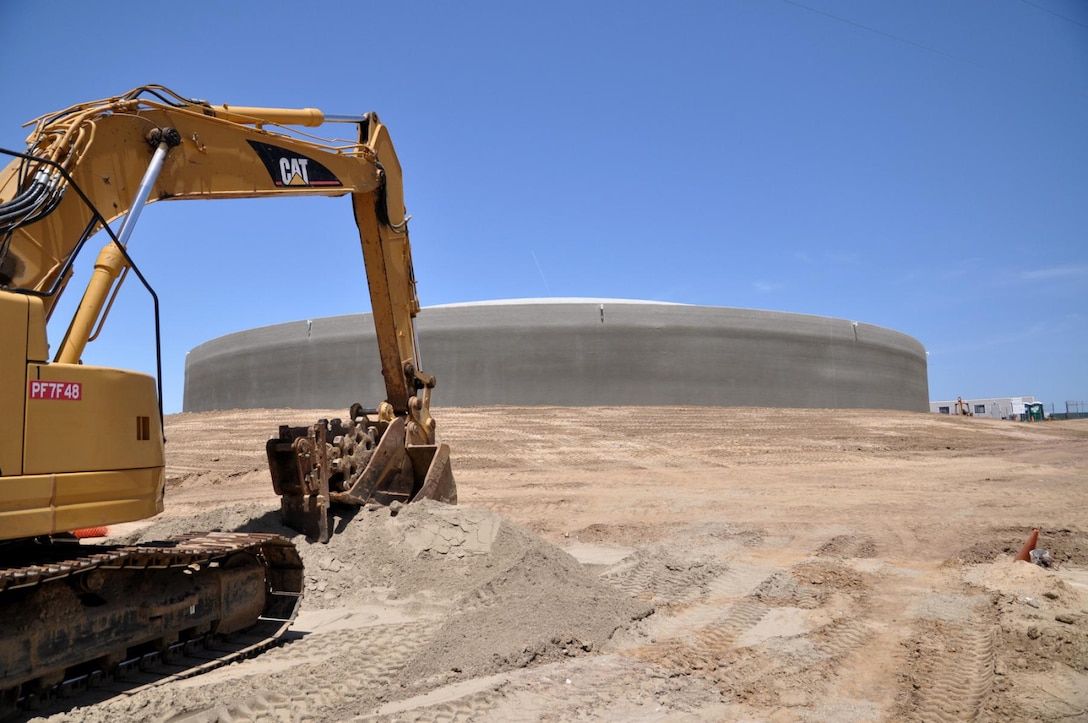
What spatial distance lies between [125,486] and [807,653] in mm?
4625

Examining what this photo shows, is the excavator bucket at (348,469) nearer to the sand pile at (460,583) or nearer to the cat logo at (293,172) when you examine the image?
the sand pile at (460,583)

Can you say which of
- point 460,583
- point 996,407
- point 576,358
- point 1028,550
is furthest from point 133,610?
point 996,407

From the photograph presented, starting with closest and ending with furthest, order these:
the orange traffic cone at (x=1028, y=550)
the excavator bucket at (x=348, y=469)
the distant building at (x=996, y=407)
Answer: the excavator bucket at (x=348, y=469) < the orange traffic cone at (x=1028, y=550) < the distant building at (x=996, y=407)

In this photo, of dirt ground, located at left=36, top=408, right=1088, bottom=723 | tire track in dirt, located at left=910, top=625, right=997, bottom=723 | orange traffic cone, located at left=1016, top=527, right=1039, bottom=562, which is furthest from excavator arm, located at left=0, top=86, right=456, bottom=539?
orange traffic cone, located at left=1016, top=527, right=1039, bottom=562

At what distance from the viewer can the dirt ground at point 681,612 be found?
4.57 m

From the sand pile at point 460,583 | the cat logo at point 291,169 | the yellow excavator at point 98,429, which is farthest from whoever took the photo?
the cat logo at point 291,169

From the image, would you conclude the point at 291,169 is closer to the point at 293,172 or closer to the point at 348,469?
the point at 293,172

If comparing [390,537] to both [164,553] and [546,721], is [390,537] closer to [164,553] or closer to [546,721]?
[164,553]

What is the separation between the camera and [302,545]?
25.9 feet

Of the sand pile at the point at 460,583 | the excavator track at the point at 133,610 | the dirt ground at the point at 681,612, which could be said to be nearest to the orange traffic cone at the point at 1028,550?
the dirt ground at the point at 681,612

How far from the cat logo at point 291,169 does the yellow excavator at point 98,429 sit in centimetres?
2

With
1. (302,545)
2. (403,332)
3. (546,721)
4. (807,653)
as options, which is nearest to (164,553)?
(546,721)

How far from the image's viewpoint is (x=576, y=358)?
29328mm

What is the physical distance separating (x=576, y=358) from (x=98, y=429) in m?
25.2
